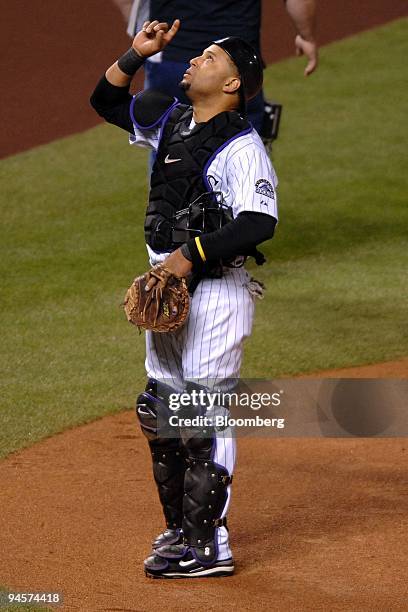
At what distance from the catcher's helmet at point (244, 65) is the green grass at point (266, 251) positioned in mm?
2244

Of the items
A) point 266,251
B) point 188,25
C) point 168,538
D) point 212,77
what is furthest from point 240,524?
point 266,251

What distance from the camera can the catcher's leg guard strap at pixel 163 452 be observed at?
4.25 meters

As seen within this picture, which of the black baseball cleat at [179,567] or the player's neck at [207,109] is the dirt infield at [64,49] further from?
the black baseball cleat at [179,567]

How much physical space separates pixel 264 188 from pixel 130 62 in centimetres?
71

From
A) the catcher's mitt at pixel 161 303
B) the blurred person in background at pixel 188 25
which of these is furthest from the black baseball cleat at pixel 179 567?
the blurred person in background at pixel 188 25

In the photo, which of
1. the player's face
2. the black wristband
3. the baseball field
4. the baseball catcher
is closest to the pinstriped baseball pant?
the baseball catcher

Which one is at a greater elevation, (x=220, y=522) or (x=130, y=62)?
(x=130, y=62)

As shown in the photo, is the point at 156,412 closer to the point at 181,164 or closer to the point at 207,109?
the point at 181,164

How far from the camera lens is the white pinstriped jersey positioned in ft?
13.1

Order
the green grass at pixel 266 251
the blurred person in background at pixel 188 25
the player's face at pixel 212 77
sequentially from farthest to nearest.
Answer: the green grass at pixel 266 251, the blurred person in background at pixel 188 25, the player's face at pixel 212 77

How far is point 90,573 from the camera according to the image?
421 cm

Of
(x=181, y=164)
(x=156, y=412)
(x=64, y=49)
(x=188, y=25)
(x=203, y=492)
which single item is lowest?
(x=203, y=492)

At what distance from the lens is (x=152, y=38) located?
14.1ft

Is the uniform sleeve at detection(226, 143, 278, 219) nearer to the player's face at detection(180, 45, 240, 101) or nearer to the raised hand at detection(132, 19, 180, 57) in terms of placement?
the player's face at detection(180, 45, 240, 101)
